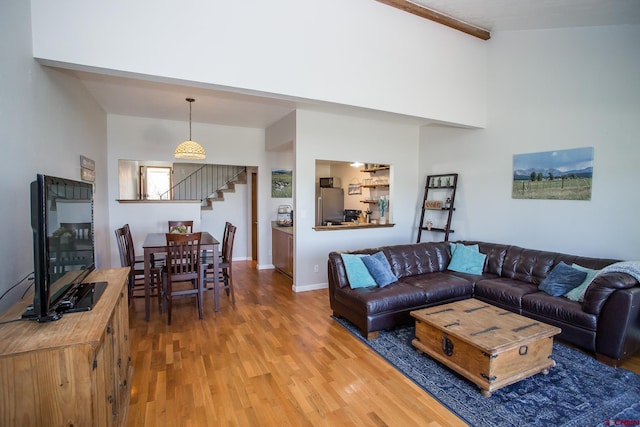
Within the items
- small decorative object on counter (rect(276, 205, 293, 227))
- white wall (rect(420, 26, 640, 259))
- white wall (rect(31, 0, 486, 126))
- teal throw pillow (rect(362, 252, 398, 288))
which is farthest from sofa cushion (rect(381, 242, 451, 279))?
small decorative object on counter (rect(276, 205, 293, 227))

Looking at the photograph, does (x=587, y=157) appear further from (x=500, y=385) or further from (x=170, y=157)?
(x=170, y=157)

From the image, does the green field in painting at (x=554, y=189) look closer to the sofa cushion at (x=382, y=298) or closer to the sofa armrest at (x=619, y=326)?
the sofa armrest at (x=619, y=326)

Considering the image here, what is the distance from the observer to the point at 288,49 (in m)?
3.35

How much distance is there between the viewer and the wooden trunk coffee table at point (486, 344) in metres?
2.35

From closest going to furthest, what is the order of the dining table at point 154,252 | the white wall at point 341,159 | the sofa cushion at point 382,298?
the sofa cushion at point 382,298
the dining table at point 154,252
the white wall at point 341,159

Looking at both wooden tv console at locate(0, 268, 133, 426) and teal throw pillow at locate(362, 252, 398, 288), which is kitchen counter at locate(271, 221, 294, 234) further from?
wooden tv console at locate(0, 268, 133, 426)

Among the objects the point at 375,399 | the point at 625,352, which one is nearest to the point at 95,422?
the point at 375,399

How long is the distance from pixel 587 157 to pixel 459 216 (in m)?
1.95

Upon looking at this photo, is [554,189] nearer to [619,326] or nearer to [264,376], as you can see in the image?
[619,326]

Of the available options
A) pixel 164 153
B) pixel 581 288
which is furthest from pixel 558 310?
pixel 164 153

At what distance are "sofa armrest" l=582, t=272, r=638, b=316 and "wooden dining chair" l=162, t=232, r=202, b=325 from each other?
13.1 feet

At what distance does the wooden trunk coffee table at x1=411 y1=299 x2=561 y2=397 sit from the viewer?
7.70 feet

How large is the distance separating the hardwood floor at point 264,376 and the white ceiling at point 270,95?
8.36ft

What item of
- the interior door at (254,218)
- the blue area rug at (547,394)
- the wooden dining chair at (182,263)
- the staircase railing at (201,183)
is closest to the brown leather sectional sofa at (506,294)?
Answer: the blue area rug at (547,394)
